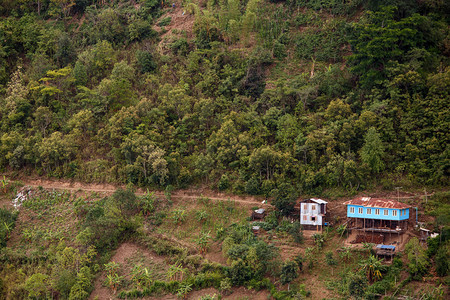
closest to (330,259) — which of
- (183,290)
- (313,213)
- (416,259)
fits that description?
(313,213)

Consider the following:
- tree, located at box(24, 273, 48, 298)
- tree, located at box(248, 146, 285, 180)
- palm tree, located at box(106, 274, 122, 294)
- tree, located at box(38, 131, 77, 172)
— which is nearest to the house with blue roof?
tree, located at box(248, 146, 285, 180)

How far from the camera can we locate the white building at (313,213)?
100ft

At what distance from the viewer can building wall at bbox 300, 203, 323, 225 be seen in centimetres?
3062

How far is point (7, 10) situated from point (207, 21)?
21.7 meters

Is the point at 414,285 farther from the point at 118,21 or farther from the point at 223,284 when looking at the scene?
the point at 118,21

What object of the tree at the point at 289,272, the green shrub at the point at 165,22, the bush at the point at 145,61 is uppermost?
the green shrub at the point at 165,22

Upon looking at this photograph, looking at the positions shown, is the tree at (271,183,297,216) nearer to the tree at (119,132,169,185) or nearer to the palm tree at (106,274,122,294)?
the tree at (119,132,169,185)

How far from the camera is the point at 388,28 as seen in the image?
33656 millimetres

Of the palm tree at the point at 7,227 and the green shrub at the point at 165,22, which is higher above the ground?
the green shrub at the point at 165,22

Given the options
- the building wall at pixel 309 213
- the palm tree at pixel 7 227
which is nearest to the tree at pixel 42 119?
the palm tree at pixel 7 227

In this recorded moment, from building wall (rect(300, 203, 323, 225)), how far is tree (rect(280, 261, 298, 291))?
3.94 meters

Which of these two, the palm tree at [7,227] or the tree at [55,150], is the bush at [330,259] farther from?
the palm tree at [7,227]

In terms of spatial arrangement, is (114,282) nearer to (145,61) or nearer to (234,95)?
(234,95)

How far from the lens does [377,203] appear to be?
95.1 feet
